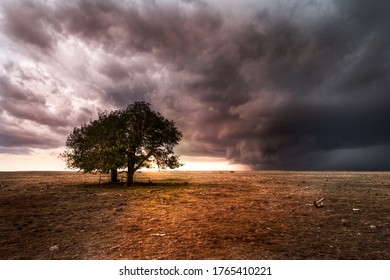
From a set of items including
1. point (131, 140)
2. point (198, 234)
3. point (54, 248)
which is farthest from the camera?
point (131, 140)

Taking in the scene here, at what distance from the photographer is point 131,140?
122ft

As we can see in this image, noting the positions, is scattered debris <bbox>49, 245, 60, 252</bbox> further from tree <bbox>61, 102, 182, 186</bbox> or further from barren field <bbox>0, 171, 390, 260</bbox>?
tree <bbox>61, 102, 182, 186</bbox>

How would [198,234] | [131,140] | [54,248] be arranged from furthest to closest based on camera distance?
[131,140] < [198,234] < [54,248]

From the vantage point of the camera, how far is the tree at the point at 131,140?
36.2m

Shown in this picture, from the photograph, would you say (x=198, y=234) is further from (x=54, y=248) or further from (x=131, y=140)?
(x=131, y=140)

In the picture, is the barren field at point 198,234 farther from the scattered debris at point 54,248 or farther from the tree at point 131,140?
the tree at point 131,140

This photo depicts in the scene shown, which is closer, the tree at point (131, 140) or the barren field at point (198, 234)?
the barren field at point (198, 234)

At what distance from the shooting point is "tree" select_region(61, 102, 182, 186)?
36.2m

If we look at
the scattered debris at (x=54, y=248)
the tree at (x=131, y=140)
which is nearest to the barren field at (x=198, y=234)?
the scattered debris at (x=54, y=248)

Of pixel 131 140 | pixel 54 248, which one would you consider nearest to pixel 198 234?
pixel 54 248

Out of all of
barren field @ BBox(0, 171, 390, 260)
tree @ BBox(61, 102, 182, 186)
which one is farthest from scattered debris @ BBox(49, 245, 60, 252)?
tree @ BBox(61, 102, 182, 186)

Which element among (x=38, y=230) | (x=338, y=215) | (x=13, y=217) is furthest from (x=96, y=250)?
(x=338, y=215)

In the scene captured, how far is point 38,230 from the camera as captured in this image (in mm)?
11117
